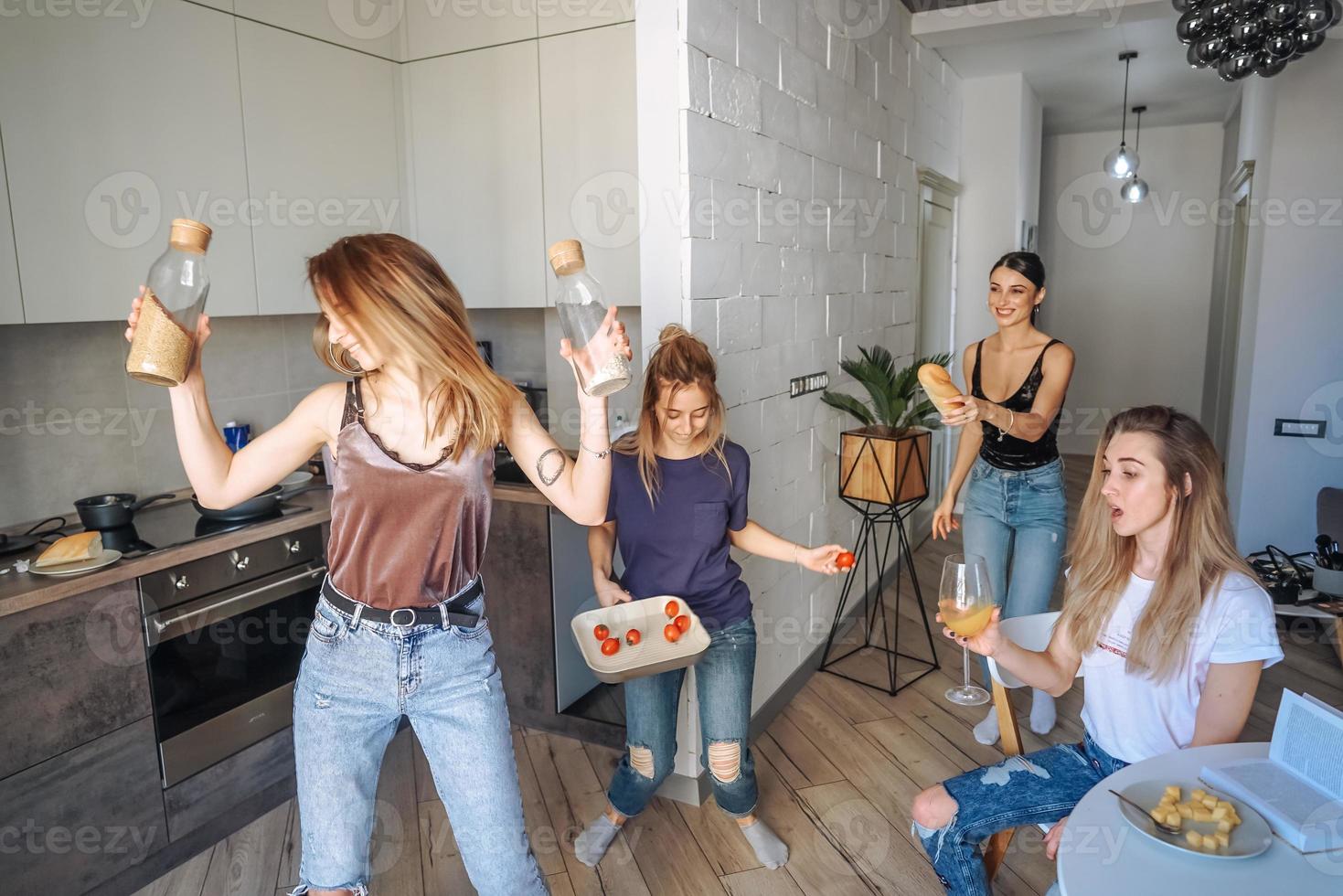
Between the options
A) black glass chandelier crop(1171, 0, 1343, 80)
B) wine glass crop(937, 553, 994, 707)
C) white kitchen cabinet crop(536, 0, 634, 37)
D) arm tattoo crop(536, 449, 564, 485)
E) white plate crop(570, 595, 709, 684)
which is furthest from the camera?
black glass chandelier crop(1171, 0, 1343, 80)

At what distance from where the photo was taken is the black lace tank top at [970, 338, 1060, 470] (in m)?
2.78

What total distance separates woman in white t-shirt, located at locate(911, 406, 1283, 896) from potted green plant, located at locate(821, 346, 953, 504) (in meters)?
1.56

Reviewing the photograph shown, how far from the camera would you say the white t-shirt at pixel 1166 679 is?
1486 millimetres

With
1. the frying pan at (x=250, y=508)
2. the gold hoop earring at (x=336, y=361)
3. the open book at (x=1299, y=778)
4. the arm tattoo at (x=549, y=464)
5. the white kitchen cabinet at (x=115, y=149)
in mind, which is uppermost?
the white kitchen cabinet at (x=115, y=149)

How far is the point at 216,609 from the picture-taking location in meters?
2.46

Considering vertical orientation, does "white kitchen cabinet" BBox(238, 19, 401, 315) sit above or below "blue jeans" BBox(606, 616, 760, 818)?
above

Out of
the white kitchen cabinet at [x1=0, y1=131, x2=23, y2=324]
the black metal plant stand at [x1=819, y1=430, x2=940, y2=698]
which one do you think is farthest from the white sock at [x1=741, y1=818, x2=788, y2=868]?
the white kitchen cabinet at [x1=0, y1=131, x2=23, y2=324]

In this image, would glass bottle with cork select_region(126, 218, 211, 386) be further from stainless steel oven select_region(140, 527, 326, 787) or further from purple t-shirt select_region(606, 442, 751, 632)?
stainless steel oven select_region(140, 527, 326, 787)

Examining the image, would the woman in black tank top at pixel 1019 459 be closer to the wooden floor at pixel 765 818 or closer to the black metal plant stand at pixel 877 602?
the black metal plant stand at pixel 877 602

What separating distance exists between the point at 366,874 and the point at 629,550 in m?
0.93

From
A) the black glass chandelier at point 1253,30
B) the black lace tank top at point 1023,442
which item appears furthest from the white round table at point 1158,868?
the black glass chandelier at point 1253,30

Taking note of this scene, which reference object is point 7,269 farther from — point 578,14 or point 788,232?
point 788,232

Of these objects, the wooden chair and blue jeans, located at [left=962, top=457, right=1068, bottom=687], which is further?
blue jeans, located at [left=962, top=457, right=1068, bottom=687]

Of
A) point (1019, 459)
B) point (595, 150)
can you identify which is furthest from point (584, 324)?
point (1019, 459)
